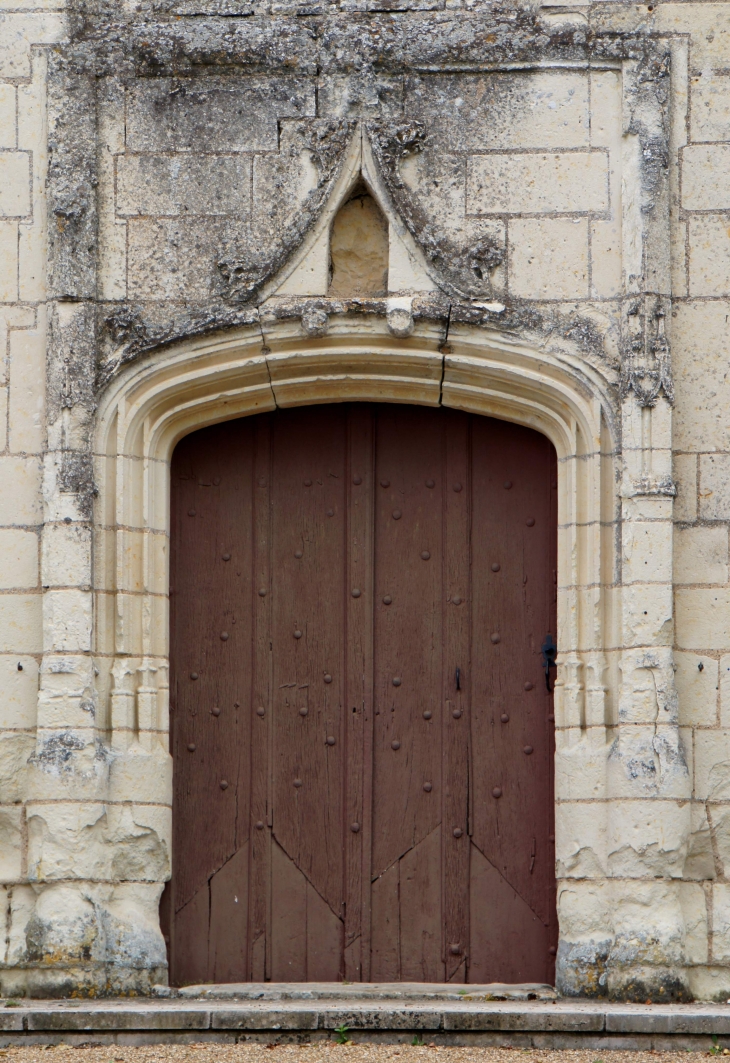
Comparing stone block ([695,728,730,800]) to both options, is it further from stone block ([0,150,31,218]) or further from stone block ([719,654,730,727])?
stone block ([0,150,31,218])

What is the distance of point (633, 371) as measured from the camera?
5.58 m

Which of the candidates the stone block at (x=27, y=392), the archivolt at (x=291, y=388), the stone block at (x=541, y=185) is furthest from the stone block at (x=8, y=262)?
the stone block at (x=541, y=185)

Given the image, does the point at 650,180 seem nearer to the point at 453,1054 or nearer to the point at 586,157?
the point at 586,157

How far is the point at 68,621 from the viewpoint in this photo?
5590 mm

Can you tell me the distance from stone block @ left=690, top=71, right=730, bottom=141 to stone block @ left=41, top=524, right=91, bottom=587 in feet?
8.63

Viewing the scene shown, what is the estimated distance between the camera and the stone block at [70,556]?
5.61m

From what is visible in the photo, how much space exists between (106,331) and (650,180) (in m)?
2.03

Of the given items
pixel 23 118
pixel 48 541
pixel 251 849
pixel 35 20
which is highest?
pixel 35 20

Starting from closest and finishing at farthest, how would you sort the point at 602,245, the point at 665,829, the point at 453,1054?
the point at 453,1054 < the point at 665,829 < the point at 602,245

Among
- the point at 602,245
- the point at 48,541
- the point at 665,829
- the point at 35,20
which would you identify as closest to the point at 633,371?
the point at 602,245

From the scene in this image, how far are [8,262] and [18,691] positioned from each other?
1571 mm

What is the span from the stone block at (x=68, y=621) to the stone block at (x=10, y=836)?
598mm

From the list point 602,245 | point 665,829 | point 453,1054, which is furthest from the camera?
point 602,245

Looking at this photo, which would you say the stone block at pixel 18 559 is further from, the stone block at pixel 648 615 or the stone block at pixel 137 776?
the stone block at pixel 648 615
